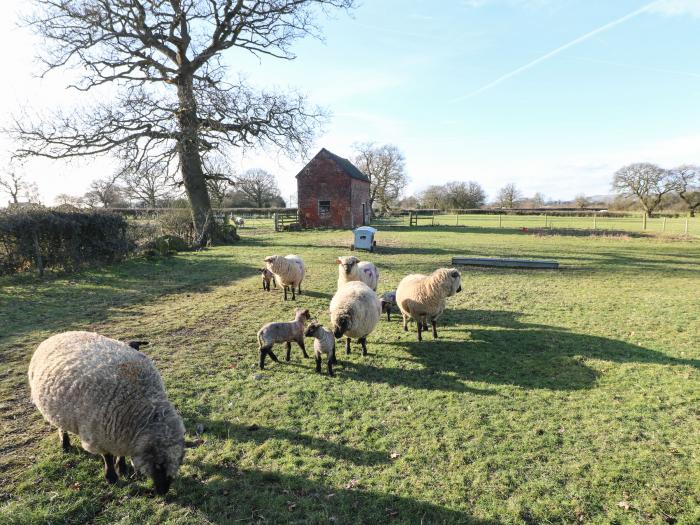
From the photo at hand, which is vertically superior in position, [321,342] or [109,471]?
[321,342]

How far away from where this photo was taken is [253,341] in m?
7.79

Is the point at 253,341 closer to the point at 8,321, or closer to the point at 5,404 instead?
the point at 5,404

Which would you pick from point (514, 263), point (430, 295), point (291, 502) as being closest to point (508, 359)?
point (430, 295)

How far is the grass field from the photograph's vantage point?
352 centimetres

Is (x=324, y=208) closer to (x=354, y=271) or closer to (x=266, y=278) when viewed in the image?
(x=266, y=278)

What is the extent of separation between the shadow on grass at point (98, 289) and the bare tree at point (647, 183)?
70385 millimetres

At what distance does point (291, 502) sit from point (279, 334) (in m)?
3.26

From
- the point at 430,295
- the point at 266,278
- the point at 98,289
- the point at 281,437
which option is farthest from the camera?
the point at 98,289

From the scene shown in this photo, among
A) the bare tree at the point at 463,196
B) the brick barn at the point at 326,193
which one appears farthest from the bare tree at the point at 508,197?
the brick barn at the point at 326,193

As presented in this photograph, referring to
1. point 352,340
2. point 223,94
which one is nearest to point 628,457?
point 352,340

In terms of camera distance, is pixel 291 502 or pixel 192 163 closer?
pixel 291 502

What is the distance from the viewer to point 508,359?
6.82m

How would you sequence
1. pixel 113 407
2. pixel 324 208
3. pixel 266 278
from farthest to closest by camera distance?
pixel 324 208 → pixel 266 278 → pixel 113 407

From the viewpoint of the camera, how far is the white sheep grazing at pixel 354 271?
30.8 feet
